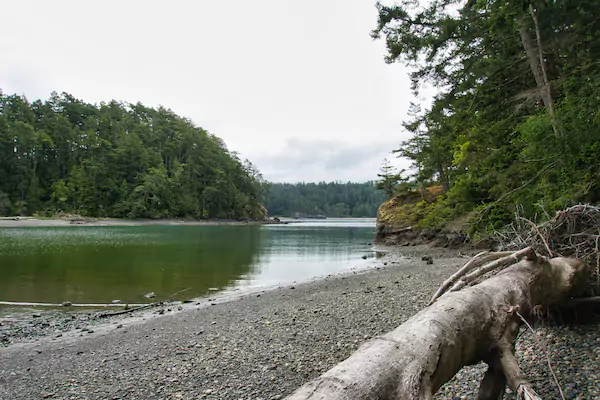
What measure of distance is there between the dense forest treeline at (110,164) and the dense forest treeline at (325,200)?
7175cm

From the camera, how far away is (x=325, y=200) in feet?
591

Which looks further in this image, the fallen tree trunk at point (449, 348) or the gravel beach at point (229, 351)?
the gravel beach at point (229, 351)

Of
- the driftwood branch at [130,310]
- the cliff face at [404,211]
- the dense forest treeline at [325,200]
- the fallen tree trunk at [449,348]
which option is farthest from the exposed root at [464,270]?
the dense forest treeline at [325,200]

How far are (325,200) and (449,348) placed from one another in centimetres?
17874

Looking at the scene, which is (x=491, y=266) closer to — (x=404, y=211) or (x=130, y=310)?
(x=130, y=310)

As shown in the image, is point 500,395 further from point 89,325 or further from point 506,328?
point 89,325

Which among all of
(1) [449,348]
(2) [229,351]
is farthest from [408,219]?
(1) [449,348]

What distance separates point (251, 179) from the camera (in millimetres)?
102500

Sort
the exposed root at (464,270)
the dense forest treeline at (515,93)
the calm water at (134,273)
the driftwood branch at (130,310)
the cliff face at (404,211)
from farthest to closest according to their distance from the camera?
the cliff face at (404,211) < the calm water at (134,273) < the driftwood branch at (130,310) < the dense forest treeline at (515,93) < the exposed root at (464,270)

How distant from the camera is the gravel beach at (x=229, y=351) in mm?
3434

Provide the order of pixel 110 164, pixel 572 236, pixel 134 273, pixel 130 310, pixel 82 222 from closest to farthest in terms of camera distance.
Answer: pixel 572 236 → pixel 130 310 → pixel 134 273 → pixel 82 222 → pixel 110 164

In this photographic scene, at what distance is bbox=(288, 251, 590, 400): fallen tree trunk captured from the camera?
4.98 ft

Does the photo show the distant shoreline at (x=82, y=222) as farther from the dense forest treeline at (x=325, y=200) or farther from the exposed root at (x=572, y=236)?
the dense forest treeline at (x=325, y=200)

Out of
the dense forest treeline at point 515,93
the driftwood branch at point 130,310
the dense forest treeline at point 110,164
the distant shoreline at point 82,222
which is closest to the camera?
the dense forest treeline at point 515,93
